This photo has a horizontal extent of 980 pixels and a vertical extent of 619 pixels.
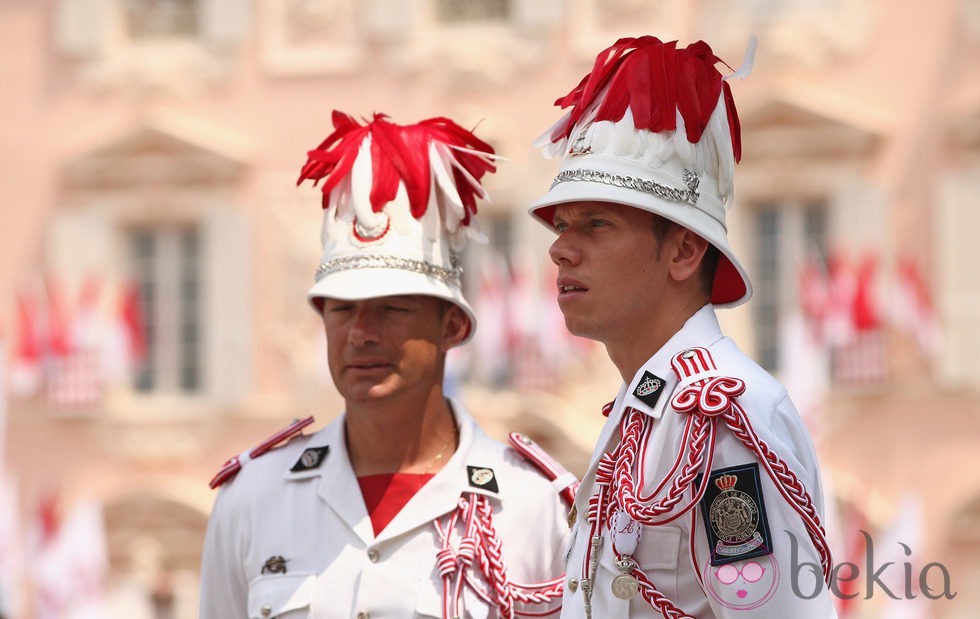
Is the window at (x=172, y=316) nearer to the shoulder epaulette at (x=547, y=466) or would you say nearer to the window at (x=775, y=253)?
the window at (x=775, y=253)

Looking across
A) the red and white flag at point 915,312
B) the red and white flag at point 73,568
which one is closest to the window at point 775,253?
the red and white flag at point 915,312

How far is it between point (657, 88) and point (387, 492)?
169cm

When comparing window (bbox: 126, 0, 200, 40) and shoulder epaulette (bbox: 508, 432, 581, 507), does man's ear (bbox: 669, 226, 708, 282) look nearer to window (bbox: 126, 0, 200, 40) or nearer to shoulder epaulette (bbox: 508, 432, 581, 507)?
shoulder epaulette (bbox: 508, 432, 581, 507)

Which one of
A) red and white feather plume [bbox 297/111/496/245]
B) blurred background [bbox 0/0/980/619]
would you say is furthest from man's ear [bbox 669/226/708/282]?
blurred background [bbox 0/0/980/619]

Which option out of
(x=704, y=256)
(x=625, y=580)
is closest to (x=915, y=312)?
(x=704, y=256)

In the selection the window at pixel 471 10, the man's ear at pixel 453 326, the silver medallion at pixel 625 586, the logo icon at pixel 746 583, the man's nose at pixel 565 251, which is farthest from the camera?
the window at pixel 471 10

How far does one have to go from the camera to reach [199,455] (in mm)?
19891

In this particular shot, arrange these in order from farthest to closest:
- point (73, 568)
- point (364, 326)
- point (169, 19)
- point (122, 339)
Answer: point (169, 19) → point (122, 339) → point (73, 568) → point (364, 326)

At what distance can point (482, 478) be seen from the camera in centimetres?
568

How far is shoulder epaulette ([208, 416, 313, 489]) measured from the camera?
5.89 meters

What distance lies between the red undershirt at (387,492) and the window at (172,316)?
573 inches

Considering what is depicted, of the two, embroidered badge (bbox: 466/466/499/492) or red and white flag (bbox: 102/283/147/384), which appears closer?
embroidered badge (bbox: 466/466/499/492)

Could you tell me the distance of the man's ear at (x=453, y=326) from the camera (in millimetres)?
5855

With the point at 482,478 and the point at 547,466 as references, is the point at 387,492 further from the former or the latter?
the point at 547,466
